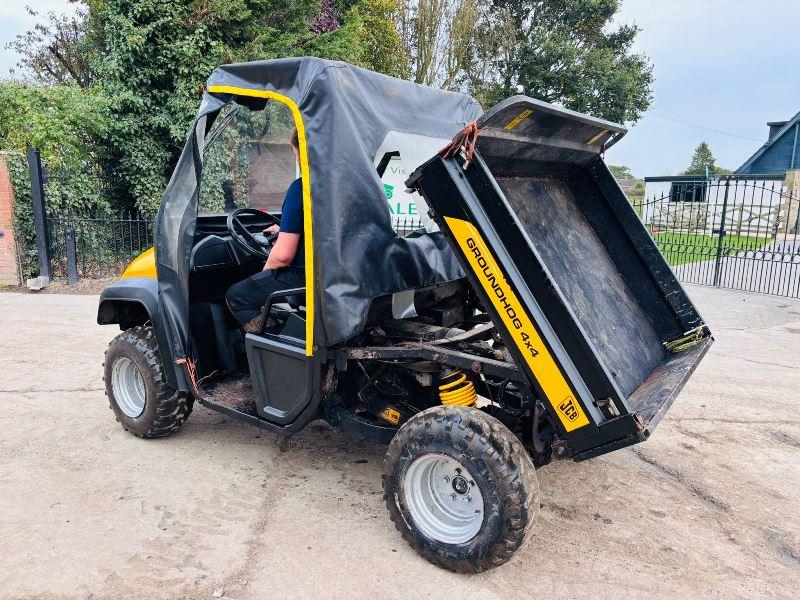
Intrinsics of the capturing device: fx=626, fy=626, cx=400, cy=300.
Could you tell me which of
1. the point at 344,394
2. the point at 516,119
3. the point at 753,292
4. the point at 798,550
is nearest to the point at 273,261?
the point at 344,394

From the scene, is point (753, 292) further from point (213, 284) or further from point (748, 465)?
point (213, 284)

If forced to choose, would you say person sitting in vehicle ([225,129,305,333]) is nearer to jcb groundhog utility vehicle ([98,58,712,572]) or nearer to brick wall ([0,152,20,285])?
jcb groundhog utility vehicle ([98,58,712,572])

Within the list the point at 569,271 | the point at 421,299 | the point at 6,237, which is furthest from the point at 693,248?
the point at 6,237

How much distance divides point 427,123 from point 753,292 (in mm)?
9874

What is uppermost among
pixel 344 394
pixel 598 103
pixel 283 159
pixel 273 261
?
pixel 598 103

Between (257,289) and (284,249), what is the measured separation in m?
0.41

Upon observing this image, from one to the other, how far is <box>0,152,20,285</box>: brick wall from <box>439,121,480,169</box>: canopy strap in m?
10.1

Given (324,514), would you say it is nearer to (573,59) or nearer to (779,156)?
(573,59)

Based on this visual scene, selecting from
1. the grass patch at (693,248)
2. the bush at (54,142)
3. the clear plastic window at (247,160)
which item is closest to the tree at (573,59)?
the grass patch at (693,248)

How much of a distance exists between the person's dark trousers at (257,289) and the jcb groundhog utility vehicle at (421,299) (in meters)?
0.14

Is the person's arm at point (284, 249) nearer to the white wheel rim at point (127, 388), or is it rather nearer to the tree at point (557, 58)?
the white wheel rim at point (127, 388)

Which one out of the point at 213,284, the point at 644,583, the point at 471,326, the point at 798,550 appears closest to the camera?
the point at 644,583

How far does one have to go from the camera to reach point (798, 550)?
3.23 m

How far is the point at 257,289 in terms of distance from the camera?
385 cm
